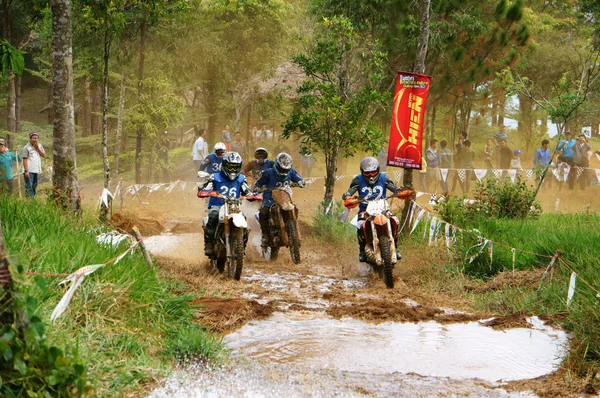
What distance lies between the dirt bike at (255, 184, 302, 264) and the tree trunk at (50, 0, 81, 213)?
3049 mm

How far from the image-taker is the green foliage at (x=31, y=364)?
15.7 feet

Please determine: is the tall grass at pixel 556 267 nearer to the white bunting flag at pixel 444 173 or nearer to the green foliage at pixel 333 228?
the green foliage at pixel 333 228

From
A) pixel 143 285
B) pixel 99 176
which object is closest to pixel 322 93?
pixel 143 285

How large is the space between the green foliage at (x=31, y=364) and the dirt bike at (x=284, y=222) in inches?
309

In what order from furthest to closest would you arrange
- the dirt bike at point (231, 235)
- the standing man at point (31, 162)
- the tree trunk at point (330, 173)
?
the standing man at point (31, 162) → the tree trunk at point (330, 173) → the dirt bike at point (231, 235)

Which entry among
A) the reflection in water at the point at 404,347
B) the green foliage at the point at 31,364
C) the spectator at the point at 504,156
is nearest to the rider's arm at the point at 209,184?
the reflection in water at the point at 404,347

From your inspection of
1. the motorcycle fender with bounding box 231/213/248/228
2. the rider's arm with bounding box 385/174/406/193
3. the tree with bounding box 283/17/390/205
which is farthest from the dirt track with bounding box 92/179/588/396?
the tree with bounding box 283/17/390/205

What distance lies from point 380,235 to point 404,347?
3.34 metres

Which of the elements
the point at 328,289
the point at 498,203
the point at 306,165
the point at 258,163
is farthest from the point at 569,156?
the point at 328,289

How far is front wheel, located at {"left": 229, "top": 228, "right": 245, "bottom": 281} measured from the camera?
10.9 m

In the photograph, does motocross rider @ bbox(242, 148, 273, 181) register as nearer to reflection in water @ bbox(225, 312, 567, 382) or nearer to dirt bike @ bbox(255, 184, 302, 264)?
dirt bike @ bbox(255, 184, 302, 264)

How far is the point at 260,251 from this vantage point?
14359 mm

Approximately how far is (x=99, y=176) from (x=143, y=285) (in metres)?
23.9

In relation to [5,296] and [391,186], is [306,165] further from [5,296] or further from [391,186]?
[5,296]
